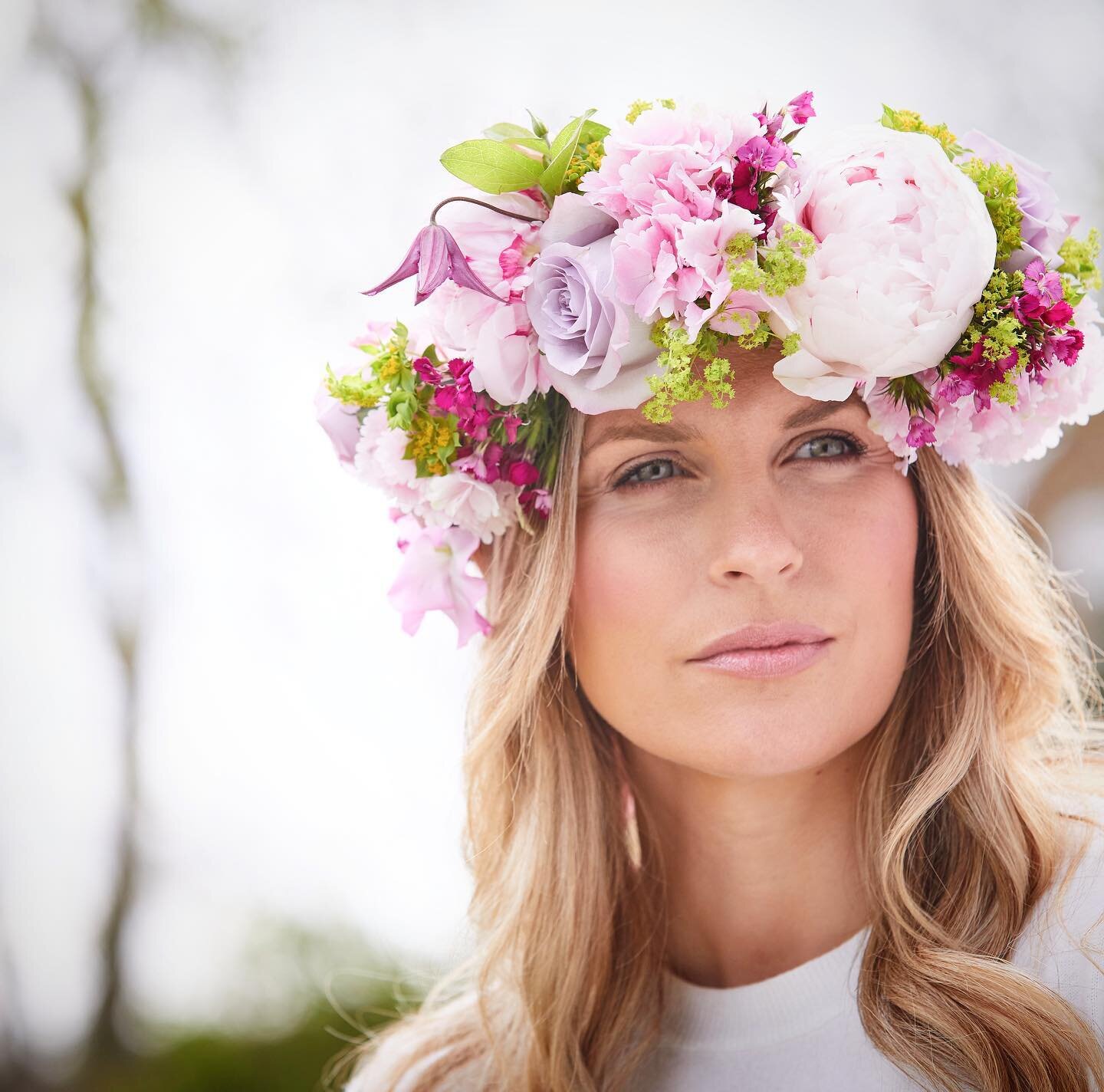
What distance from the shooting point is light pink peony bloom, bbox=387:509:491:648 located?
7.32ft

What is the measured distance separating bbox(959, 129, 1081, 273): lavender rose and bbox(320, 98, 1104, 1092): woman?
1.16 feet

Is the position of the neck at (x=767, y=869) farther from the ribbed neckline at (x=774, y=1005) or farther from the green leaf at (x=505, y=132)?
the green leaf at (x=505, y=132)

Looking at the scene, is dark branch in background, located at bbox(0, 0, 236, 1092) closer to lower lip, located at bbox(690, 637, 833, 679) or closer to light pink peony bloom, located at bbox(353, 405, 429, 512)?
light pink peony bloom, located at bbox(353, 405, 429, 512)

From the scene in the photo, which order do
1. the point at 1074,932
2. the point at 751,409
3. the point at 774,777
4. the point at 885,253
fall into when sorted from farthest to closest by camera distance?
1. the point at 774,777
2. the point at 751,409
3. the point at 1074,932
4. the point at 885,253

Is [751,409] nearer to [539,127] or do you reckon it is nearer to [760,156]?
[760,156]

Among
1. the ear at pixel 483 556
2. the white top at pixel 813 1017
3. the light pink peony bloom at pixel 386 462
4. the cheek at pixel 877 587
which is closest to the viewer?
the white top at pixel 813 1017

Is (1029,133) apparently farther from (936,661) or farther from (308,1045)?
(308,1045)

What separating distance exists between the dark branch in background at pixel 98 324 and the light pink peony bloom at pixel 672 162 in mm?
3511

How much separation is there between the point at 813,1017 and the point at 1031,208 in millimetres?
1378

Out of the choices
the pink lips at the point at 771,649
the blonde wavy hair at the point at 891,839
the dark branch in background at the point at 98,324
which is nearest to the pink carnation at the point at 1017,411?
the blonde wavy hair at the point at 891,839

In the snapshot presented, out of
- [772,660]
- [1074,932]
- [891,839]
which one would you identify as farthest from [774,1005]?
[772,660]

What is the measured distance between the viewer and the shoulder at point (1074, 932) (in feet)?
5.92

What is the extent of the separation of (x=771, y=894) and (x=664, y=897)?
25 cm

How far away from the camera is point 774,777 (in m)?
2.21
